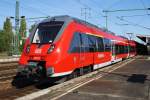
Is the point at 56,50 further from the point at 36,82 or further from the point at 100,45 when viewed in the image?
the point at 100,45

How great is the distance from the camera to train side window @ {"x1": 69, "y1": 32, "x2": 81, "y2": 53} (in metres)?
13.3

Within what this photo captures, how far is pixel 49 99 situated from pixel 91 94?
162 cm

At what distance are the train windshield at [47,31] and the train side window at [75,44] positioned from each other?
90 cm

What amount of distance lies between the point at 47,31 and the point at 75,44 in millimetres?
1429

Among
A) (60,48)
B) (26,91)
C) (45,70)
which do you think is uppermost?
(60,48)

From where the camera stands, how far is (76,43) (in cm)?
1393

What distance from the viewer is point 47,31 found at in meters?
13.5

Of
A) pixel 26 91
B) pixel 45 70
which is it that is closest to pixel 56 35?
pixel 45 70

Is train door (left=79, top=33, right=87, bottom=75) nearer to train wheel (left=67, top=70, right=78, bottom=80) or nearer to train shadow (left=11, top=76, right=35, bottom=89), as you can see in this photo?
train wheel (left=67, top=70, right=78, bottom=80)

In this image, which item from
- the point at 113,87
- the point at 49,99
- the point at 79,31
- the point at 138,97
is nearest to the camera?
the point at 49,99

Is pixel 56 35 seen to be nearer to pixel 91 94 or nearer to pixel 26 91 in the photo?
pixel 26 91

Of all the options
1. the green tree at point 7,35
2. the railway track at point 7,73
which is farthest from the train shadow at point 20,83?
the green tree at point 7,35

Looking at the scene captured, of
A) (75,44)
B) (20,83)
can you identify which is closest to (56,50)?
(75,44)

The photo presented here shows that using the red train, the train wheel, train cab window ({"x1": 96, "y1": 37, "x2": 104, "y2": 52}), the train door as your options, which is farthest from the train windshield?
train cab window ({"x1": 96, "y1": 37, "x2": 104, "y2": 52})
